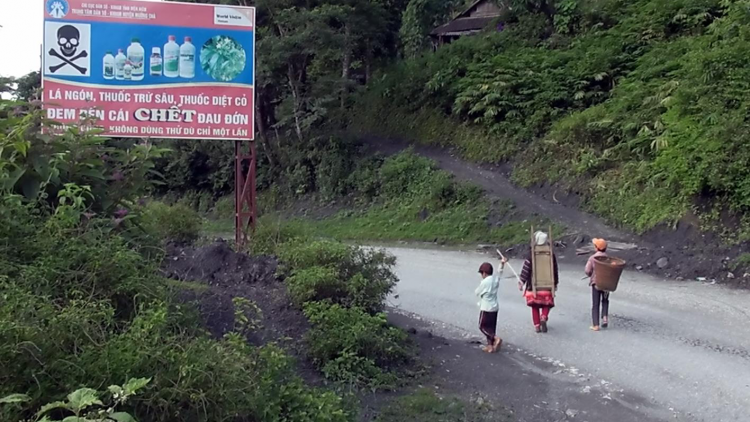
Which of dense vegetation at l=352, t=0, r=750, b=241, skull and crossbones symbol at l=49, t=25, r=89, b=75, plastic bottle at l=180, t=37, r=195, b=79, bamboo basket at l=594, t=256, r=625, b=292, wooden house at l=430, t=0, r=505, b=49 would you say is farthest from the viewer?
wooden house at l=430, t=0, r=505, b=49

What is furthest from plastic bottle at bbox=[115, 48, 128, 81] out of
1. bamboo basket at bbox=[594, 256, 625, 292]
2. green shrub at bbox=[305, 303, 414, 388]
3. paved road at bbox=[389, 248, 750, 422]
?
bamboo basket at bbox=[594, 256, 625, 292]

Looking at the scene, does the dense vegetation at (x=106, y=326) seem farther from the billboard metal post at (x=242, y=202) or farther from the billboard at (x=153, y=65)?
the billboard at (x=153, y=65)

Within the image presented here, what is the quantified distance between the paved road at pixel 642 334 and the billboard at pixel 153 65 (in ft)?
15.3

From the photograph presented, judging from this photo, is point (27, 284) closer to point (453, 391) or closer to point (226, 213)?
point (453, 391)

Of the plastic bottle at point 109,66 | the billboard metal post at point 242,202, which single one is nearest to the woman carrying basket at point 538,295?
the billboard metal post at point 242,202

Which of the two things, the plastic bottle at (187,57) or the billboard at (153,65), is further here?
the plastic bottle at (187,57)

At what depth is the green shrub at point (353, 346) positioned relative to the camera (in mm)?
7121

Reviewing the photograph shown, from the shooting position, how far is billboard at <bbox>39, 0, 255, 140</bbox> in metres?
12.5

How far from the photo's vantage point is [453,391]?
23.8 feet

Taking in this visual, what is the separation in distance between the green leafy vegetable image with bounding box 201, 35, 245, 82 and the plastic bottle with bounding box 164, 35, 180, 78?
0.42 meters

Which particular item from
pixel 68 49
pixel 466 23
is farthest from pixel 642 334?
pixel 466 23

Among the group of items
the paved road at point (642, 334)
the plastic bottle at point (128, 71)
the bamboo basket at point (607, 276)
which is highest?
the plastic bottle at point (128, 71)

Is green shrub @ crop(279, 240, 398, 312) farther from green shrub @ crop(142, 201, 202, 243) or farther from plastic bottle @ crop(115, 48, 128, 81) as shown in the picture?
plastic bottle @ crop(115, 48, 128, 81)

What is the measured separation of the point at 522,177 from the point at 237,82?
11.9 m
